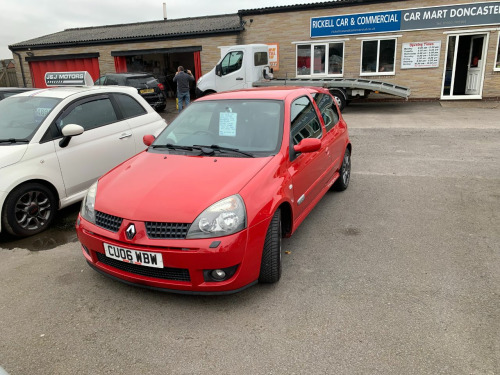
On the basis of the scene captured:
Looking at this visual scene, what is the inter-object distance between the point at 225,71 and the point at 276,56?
314cm

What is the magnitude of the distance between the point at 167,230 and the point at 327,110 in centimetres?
316

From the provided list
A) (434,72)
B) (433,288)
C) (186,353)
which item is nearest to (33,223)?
(186,353)

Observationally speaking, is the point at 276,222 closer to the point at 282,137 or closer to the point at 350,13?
the point at 282,137

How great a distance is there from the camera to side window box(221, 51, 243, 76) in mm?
14492

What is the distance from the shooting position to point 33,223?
4531 mm

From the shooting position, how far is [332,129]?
509cm

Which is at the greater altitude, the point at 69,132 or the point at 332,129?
the point at 69,132

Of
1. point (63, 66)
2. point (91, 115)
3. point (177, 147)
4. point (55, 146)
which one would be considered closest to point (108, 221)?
point (177, 147)

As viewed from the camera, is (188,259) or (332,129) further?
(332,129)

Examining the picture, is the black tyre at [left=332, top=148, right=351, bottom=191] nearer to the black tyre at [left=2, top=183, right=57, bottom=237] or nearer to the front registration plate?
the front registration plate

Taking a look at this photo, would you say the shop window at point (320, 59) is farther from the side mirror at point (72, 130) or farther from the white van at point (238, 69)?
the side mirror at point (72, 130)

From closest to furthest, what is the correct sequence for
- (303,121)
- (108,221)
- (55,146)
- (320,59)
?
1. (108,221)
2. (303,121)
3. (55,146)
4. (320,59)

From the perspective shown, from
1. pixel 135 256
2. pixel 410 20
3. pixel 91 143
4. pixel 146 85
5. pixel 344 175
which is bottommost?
pixel 344 175

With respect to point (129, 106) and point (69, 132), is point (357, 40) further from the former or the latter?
point (69, 132)
